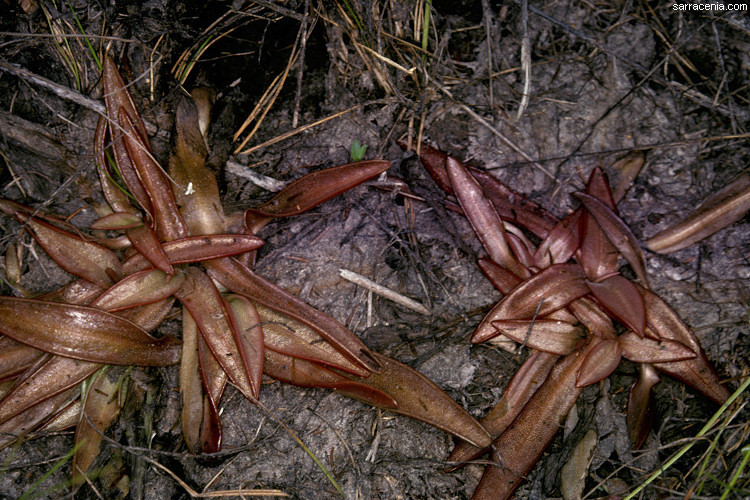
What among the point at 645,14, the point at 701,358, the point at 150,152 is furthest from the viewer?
the point at 645,14

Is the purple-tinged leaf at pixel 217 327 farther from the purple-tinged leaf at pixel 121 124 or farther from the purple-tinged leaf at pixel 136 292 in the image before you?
the purple-tinged leaf at pixel 121 124

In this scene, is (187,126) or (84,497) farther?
(187,126)

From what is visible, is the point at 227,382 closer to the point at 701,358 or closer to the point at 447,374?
the point at 447,374

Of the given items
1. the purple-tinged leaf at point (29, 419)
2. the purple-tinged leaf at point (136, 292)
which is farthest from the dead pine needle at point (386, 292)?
the purple-tinged leaf at point (29, 419)

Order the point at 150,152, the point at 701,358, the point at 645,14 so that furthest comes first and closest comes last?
the point at 645,14, the point at 150,152, the point at 701,358

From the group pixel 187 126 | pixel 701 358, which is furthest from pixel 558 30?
pixel 187 126

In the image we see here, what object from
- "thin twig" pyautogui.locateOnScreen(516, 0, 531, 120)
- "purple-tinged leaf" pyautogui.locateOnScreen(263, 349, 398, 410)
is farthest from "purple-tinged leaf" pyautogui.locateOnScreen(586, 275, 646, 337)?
"purple-tinged leaf" pyautogui.locateOnScreen(263, 349, 398, 410)
